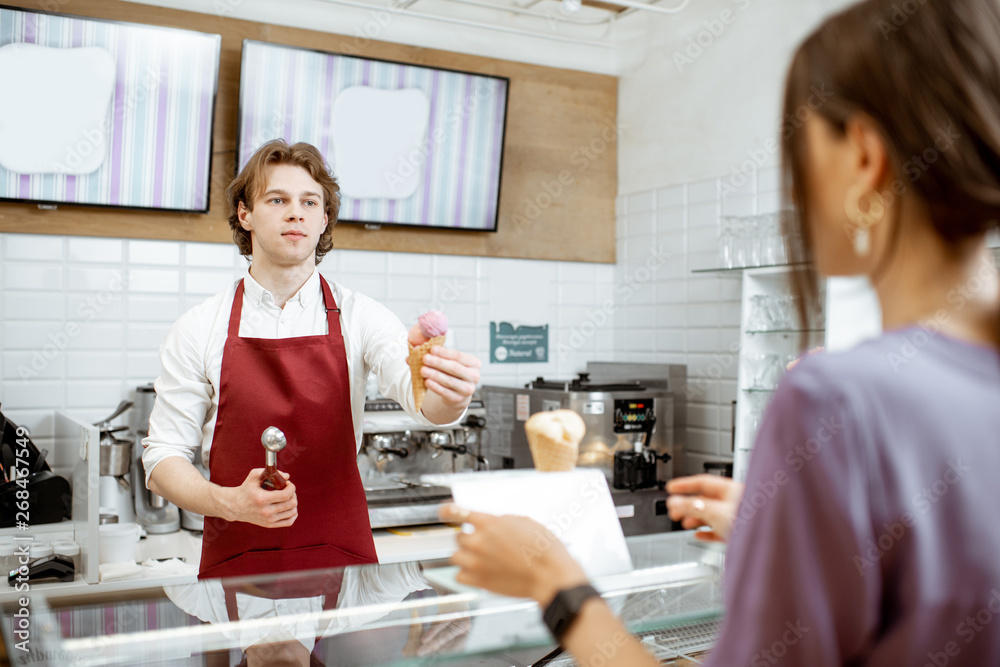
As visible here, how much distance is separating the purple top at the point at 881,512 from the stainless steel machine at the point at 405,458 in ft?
9.02

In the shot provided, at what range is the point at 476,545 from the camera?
2.66ft

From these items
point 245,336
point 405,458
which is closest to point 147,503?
point 405,458

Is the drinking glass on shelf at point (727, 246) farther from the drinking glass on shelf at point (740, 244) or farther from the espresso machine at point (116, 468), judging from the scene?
the espresso machine at point (116, 468)

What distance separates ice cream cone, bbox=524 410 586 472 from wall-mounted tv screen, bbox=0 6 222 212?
2570 mm

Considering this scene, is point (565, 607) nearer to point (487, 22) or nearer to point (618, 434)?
point (618, 434)

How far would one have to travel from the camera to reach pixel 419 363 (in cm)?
166

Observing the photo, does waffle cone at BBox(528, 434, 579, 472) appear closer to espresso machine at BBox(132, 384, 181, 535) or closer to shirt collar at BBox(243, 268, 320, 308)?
shirt collar at BBox(243, 268, 320, 308)

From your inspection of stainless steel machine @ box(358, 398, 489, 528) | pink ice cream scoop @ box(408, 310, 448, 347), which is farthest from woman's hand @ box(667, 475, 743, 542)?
stainless steel machine @ box(358, 398, 489, 528)

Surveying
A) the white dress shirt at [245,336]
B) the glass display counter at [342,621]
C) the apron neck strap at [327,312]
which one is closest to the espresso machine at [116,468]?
the white dress shirt at [245,336]

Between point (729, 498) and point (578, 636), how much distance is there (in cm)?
35

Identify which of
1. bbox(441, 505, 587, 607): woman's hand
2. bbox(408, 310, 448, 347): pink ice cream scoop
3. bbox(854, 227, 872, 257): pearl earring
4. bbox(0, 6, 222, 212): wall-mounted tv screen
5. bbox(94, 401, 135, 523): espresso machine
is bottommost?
bbox(94, 401, 135, 523): espresso machine

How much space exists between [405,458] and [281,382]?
4.81 feet

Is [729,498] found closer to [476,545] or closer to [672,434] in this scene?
[476,545]

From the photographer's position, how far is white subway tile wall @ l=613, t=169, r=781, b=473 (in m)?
3.84
